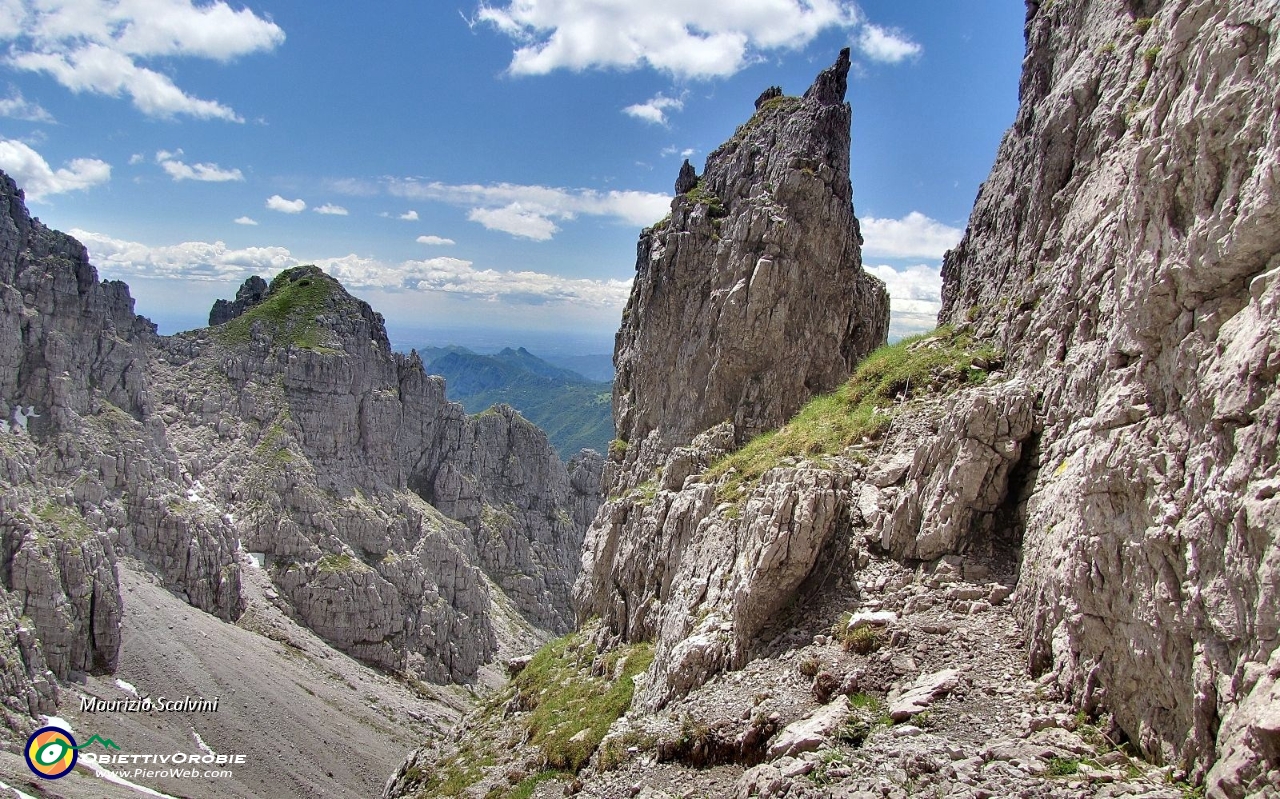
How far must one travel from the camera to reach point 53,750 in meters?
68.2

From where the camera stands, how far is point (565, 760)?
21734 millimetres

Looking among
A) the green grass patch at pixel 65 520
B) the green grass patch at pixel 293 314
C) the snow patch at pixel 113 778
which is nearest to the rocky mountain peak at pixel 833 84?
the snow patch at pixel 113 778

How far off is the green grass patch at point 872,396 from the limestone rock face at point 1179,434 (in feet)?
17.6

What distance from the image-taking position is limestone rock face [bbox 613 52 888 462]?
42.3 metres

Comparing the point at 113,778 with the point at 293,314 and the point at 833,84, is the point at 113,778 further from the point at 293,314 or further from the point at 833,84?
the point at 293,314

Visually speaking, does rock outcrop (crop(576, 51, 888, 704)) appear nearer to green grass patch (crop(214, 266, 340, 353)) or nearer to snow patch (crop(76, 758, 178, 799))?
snow patch (crop(76, 758, 178, 799))

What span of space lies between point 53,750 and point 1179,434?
94.7 meters

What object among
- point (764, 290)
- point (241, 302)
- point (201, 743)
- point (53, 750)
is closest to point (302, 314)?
point (241, 302)

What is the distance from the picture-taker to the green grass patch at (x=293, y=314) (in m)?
163

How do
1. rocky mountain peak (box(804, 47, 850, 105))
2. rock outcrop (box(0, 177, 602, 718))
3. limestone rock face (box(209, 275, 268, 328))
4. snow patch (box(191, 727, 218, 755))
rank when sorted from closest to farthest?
rocky mountain peak (box(804, 47, 850, 105)), snow patch (box(191, 727, 218, 755)), rock outcrop (box(0, 177, 602, 718)), limestone rock face (box(209, 275, 268, 328))

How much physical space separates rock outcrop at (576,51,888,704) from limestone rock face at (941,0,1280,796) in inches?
404

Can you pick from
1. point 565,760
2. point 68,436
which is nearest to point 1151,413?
point 565,760

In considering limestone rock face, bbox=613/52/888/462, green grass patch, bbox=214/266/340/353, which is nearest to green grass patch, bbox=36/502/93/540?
green grass patch, bbox=214/266/340/353

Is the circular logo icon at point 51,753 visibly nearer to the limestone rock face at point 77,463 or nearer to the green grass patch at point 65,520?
the limestone rock face at point 77,463
